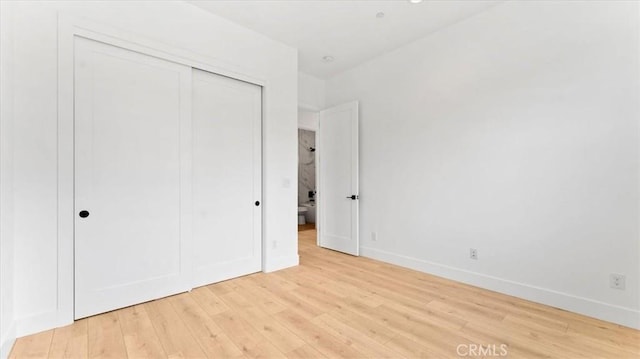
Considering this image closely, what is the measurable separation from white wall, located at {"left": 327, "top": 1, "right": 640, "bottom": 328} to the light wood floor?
14.5 inches

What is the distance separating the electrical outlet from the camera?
224 centimetres

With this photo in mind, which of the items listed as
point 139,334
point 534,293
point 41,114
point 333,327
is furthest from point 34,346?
point 534,293

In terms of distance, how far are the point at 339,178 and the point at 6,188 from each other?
3599 millimetres

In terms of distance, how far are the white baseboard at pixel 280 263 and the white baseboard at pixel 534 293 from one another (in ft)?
4.44

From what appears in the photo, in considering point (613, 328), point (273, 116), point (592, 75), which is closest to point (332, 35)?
point (273, 116)

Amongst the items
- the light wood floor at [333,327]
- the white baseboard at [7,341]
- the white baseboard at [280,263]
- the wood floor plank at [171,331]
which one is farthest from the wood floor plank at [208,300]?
the white baseboard at [7,341]

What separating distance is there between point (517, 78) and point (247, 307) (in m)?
3.38

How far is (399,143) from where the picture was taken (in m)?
3.82

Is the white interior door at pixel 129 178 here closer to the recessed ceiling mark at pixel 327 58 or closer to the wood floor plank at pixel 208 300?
the wood floor plank at pixel 208 300

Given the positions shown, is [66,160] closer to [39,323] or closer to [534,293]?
[39,323]

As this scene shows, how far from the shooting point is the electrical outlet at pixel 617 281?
7.35 ft

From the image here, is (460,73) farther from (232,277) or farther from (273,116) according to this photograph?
(232,277)

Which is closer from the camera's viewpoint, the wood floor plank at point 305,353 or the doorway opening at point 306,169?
the wood floor plank at point 305,353

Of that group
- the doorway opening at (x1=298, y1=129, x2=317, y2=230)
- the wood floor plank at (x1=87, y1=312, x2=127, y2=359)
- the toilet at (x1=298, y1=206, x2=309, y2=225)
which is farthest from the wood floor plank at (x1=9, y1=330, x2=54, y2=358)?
the doorway opening at (x1=298, y1=129, x2=317, y2=230)
